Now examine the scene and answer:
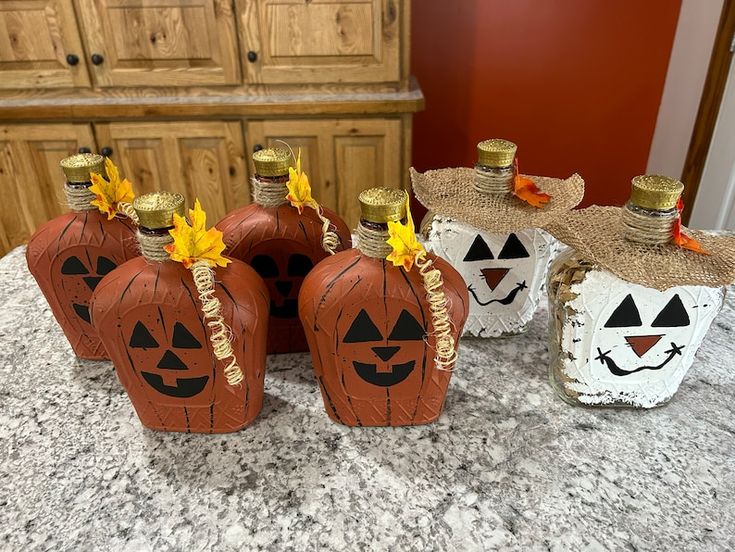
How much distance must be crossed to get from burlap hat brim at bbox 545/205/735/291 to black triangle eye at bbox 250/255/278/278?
0.34 metres

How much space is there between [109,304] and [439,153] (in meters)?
1.75

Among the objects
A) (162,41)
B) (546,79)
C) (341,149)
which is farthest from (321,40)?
(546,79)

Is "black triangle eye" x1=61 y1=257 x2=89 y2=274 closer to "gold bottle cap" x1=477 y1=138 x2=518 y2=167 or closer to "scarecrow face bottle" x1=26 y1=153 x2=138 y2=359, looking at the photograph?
"scarecrow face bottle" x1=26 y1=153 x2=138 y2=359

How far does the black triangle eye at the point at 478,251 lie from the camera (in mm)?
745

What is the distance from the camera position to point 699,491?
0.58m

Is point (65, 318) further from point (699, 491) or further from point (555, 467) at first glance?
point (699, 491)

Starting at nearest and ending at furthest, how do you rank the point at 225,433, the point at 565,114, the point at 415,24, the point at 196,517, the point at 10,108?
1. the point at 196,517
2. the point at 225,433
3. the point at 10,108
4. the point at 415,24
5. the point at 565,114

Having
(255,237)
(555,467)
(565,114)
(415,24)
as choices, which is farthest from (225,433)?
(565,114)

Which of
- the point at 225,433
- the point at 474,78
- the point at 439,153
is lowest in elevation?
the point at 439,153

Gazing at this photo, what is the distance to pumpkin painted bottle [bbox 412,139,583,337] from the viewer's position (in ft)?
2.41

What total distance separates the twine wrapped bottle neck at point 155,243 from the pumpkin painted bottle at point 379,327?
150mm

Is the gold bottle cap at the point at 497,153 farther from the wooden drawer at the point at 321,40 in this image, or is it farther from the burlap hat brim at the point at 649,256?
the wooden drawer at the point at 321,40

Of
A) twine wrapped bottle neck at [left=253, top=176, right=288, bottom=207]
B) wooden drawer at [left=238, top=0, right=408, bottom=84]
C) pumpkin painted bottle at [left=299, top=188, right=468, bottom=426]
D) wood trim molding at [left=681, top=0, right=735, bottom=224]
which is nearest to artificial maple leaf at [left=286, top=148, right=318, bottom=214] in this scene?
twine wrapped bottle neck at [left=253, top=176, right=288, bottom=207]

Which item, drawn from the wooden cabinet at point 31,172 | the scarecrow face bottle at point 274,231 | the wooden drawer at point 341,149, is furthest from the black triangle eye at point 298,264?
the wooden cabinet at point 31,172
